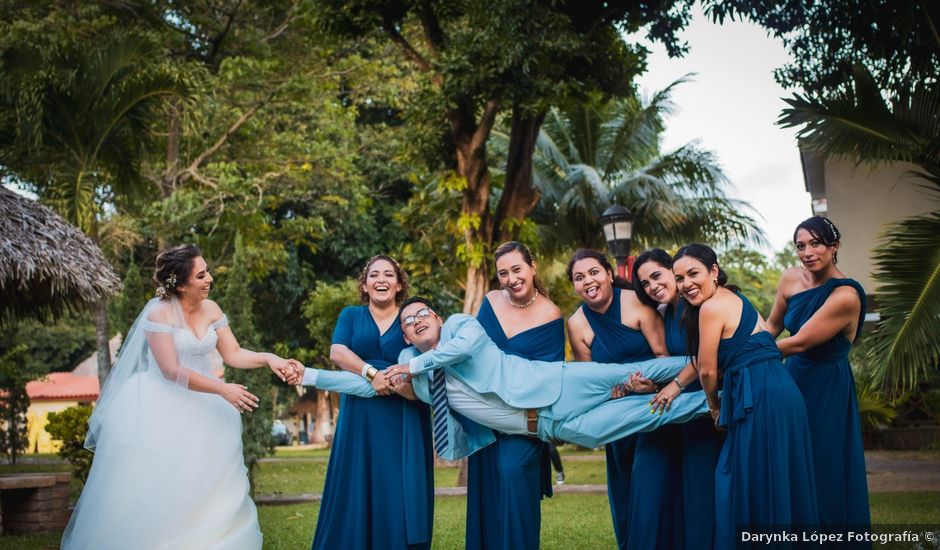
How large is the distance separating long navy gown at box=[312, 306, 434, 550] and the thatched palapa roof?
6.15 meters

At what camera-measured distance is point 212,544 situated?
5918mm

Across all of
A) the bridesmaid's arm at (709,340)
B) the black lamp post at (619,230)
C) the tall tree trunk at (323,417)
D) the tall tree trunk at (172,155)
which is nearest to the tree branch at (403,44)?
the black lamp post at (619,230)

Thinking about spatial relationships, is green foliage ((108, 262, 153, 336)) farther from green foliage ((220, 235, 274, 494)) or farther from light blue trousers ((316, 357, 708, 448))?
light blue trousers ((316, 357, 708, 448))

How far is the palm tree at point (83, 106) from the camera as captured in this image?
45.3 ft

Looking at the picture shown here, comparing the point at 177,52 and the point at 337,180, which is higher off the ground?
the point at 177,52

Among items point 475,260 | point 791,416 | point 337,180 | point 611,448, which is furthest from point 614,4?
point 337,180

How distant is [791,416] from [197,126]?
15959 mm

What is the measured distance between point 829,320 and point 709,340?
1003 millimetres

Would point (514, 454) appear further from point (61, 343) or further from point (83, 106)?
point (61, 343)

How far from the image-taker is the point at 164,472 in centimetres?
602

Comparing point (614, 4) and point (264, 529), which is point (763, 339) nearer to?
point (264, 529)

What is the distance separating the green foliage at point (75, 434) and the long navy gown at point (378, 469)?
9150mm

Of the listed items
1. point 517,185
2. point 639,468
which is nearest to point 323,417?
point 517,185

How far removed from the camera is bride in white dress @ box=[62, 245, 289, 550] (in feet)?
19.4
